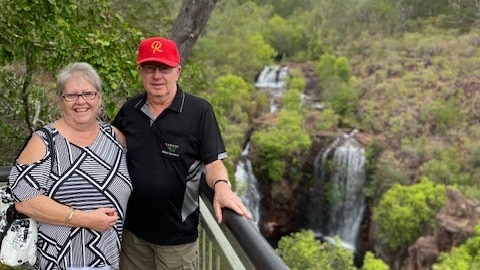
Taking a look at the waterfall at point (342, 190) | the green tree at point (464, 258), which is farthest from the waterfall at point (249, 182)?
the green tree at point (464, 258)

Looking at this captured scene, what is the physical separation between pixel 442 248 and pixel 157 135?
1682cm

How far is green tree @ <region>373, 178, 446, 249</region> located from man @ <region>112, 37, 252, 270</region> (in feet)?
56.0

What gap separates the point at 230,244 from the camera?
1871 mm

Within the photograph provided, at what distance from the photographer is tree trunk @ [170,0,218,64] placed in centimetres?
368

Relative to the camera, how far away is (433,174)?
20922 millimetres

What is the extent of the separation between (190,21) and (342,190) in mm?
20725

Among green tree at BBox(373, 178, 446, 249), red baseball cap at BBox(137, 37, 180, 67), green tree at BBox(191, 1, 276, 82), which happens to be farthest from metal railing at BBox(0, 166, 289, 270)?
green tree at BBox(191, 1, 276, 82)

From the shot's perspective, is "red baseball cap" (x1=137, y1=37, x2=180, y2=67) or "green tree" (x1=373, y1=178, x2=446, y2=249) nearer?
"red baseball cap" (x1=137, y1=37, x2=180, y2=67)

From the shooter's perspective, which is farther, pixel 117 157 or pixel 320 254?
pixel 320 254

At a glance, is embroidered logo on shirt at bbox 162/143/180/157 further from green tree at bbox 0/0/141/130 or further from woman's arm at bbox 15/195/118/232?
green tree at bbox 0/0/141/130

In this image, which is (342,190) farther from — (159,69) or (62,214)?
(62,214)

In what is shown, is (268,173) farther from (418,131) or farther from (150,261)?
(150,261)

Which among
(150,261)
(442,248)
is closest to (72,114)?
(150,261)

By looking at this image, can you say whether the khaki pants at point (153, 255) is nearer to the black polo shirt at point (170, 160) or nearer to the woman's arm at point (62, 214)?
the black polo shirt at point (170, 160)
